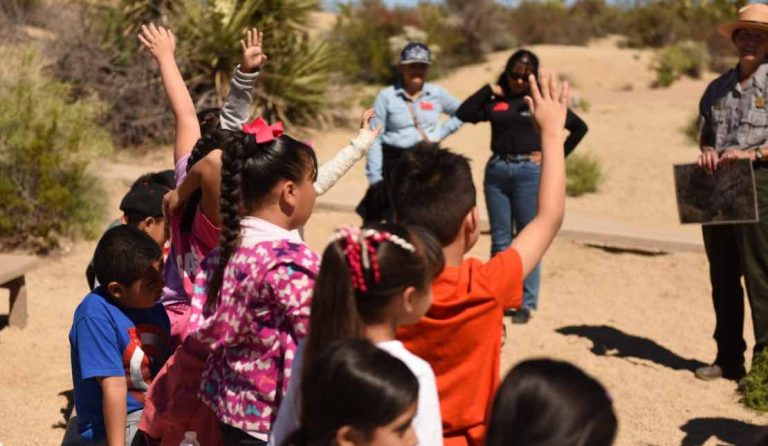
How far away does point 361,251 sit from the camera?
258 centimetres

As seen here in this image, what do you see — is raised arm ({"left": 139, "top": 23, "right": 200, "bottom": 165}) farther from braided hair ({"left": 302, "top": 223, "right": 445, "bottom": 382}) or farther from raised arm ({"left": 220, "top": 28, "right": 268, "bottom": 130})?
braided hair ({"left": 302, "top": 223, "right": 445, "bottom": 382})

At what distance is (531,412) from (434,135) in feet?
20.2

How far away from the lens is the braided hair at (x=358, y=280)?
2.57 meters

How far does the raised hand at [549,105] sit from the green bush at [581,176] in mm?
9586

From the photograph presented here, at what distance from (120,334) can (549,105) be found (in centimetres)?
168

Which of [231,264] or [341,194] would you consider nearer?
[231,264]

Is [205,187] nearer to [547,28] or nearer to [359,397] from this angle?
[359,397]

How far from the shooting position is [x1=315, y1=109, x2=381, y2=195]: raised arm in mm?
3854

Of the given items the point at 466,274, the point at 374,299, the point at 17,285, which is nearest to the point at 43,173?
the point at 17,285

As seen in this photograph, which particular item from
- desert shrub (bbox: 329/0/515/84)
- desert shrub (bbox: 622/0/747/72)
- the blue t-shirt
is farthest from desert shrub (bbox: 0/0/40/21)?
desert shrub (bbox: 622/0/747/72)

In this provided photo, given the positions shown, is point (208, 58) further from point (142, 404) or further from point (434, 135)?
point (142, 404)

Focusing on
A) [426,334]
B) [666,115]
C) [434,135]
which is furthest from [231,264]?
[666,115]

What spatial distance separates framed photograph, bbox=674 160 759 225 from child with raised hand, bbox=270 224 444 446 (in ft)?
12.3

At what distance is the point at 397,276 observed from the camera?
261 cm
